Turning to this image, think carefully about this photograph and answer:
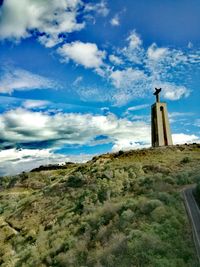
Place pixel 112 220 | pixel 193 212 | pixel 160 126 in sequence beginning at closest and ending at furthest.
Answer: pixel 193 212, pixel 112 220, pixel 160 126

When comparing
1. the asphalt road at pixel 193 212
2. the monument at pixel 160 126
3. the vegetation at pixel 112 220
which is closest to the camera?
the vegetation at pixel 112 220

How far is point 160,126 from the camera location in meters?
48.9

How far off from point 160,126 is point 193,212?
29.4 m

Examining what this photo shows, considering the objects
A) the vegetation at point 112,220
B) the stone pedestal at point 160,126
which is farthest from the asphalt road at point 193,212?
the stone pedestal at point 160,126

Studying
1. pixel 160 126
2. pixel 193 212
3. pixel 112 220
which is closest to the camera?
pixel 193 212

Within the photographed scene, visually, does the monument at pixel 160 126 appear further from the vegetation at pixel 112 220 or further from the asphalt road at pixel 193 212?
the asphalt road at pixel 193 212

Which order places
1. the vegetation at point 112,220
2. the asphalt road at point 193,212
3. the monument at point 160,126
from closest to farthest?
the vegetation at point 112,220 → the asphalt road at point 193,212 → the monument at point 160,126

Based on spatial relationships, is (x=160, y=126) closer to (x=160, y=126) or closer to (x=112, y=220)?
(x=160, y=126)

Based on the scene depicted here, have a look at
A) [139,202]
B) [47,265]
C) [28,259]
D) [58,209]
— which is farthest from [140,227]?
[58,209]

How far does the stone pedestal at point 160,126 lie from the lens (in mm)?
48938

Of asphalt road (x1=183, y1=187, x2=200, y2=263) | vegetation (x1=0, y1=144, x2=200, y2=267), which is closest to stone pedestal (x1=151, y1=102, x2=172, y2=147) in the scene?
vegetation (x1=0, y1=144, x2=200, y2=267)

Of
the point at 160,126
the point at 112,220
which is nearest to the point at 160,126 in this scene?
the point at 160,126

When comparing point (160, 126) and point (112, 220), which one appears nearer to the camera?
point (112, 220)

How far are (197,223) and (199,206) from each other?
10.2ft
